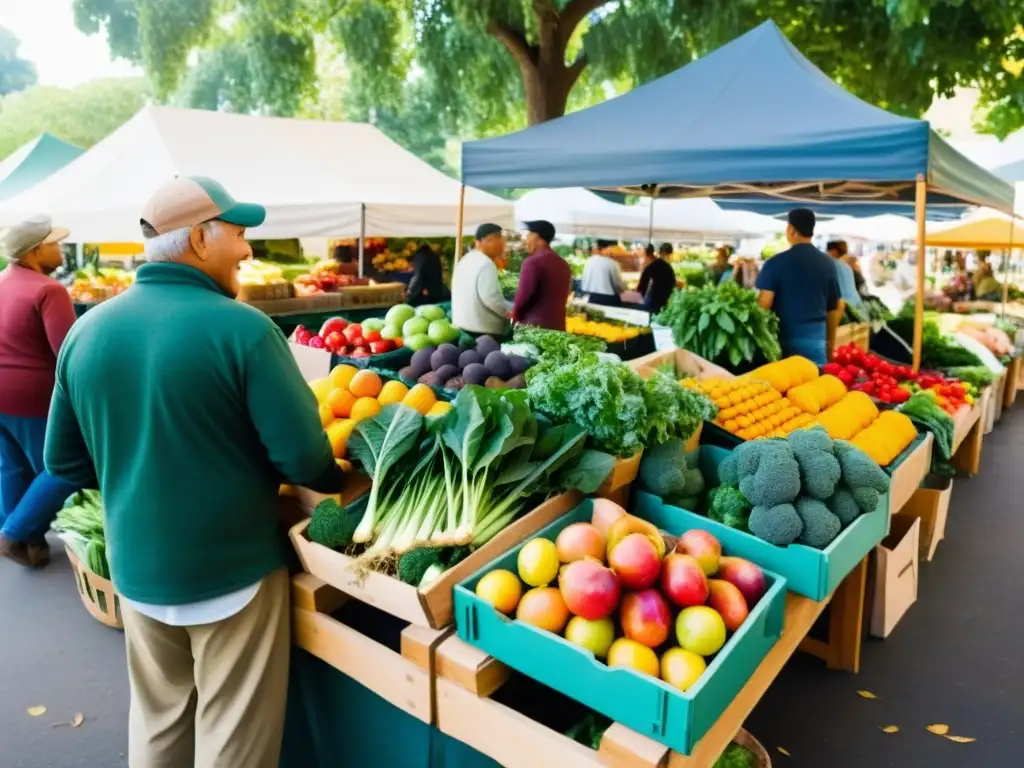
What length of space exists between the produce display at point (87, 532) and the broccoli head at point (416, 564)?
1953 mm

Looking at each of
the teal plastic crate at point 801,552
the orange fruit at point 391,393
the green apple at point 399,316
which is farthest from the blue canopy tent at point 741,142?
the orange fruit at point 391,393

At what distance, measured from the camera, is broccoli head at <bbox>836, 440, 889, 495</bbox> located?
2412 mm

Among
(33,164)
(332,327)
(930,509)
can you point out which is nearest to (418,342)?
(332,327)

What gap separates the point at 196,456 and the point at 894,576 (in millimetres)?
3041

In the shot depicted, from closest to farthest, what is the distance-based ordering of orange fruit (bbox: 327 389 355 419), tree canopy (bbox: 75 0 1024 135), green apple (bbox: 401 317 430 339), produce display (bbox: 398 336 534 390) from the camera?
orange fruit (bbox: 327 389 355 419)
produce display (bbox: 398 336 534 390)
green apple (bbox: 401 317 430 339)
tree canopy (bbox: 75 0 1024 135)

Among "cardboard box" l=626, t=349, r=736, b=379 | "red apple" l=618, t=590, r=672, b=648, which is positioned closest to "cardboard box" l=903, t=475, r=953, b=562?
"cardboard box" l=626, t=349, r=736, b=379

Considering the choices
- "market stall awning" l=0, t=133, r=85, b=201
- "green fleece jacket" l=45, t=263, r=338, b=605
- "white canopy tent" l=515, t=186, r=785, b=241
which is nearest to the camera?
"green fleece jacket" l=45, t=263, r=338, b=605

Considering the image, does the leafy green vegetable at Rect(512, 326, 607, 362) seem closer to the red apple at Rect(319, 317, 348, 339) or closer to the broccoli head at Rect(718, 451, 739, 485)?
the broccoli head at Rect(718, 451, 739, 485)

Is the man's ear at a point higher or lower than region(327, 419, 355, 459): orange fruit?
higher

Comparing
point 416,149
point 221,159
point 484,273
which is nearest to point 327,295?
point 221,159

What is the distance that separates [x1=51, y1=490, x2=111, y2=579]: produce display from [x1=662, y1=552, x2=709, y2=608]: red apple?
256 cm

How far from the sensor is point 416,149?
39594 millimetres

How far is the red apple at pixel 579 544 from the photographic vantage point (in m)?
1.94

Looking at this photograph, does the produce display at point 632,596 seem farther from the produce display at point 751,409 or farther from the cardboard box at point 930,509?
the cardboard box at point 930,509
